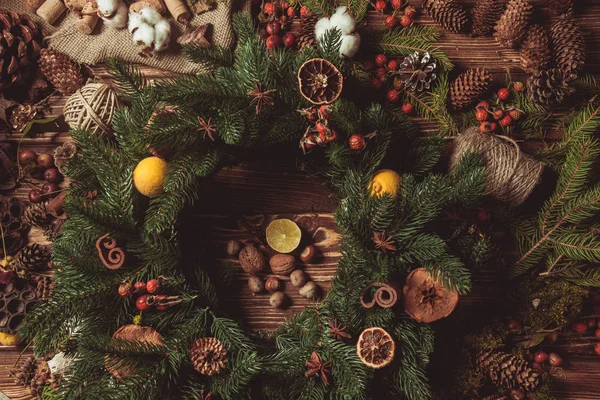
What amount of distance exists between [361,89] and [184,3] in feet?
2.22

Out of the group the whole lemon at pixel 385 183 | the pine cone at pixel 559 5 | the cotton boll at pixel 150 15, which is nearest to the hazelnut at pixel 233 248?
the whole lemon at pixel 385 183

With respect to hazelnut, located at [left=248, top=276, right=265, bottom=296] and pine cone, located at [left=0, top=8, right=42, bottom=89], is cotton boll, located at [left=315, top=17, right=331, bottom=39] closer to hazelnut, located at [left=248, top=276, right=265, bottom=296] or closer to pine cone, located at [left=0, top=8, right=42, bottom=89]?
hazelnut, located at [left=248, top=276, right=265, bottom=296]

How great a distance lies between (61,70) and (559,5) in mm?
1659

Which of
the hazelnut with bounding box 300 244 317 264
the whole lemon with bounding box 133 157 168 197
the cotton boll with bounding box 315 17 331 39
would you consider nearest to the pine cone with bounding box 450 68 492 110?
the cotton boll with bounding box 315 17 331 39

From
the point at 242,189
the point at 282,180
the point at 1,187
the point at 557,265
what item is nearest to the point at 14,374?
the point at 1,187

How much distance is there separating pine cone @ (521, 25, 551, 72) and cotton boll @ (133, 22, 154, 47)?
4.00ft

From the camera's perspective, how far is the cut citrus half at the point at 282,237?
1742mm

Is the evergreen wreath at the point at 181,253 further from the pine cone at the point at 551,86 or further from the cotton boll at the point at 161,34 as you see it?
the pine cone at the point at 551,86

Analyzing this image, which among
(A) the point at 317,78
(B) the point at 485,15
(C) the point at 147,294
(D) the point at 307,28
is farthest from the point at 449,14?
(C) the point at 147,294

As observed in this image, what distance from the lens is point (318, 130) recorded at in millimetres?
1478

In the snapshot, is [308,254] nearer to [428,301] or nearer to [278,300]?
[278,300]

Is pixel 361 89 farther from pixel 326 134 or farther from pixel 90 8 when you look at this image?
pixel 90 8

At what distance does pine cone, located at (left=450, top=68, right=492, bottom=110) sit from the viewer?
1.73 m

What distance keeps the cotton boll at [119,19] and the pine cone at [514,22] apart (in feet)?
4.08
